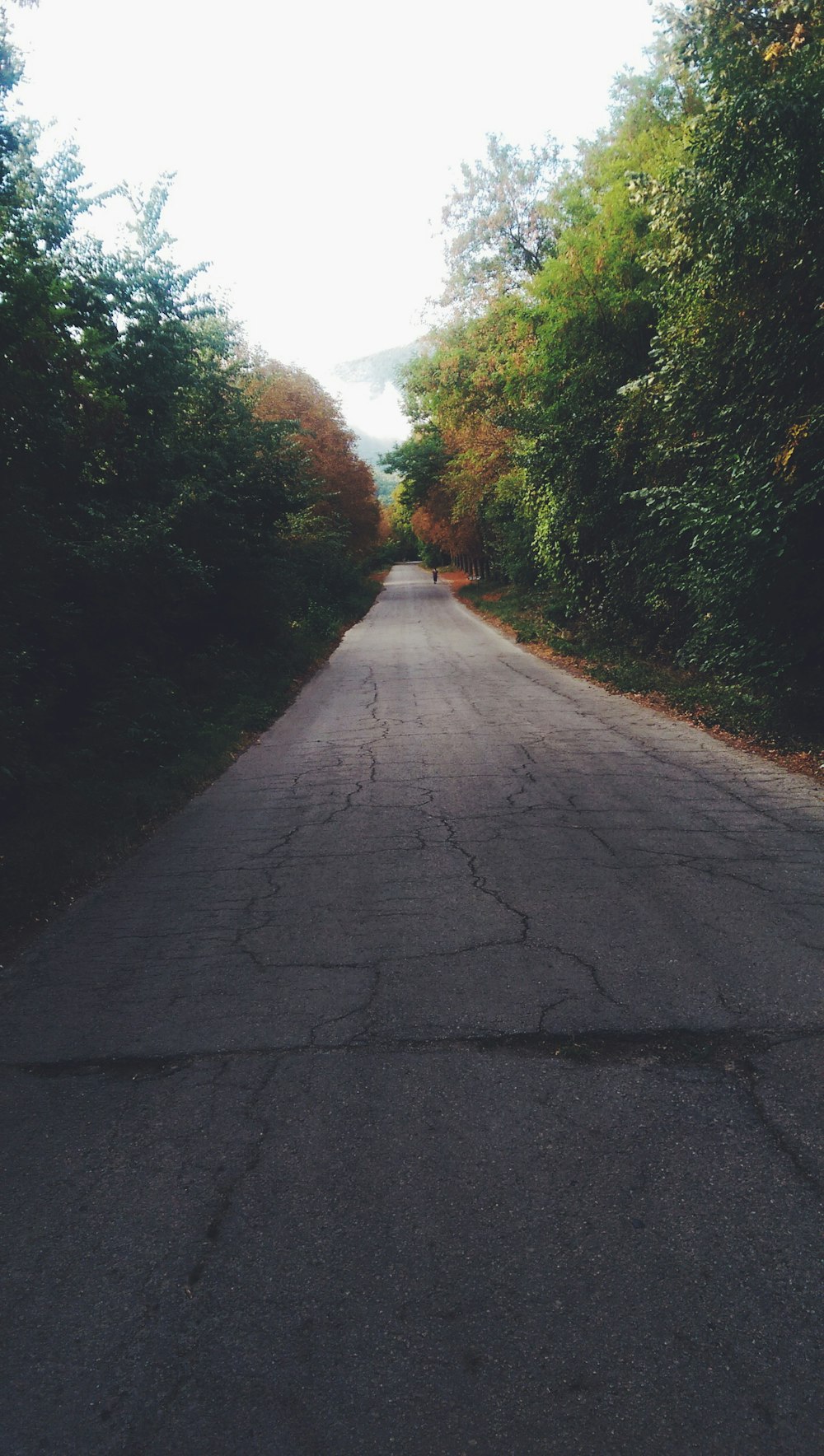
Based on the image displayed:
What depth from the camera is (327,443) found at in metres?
29.5

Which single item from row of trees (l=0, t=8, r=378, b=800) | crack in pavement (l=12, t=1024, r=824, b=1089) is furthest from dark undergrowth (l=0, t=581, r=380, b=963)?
crack in pavement (l=12, t=1024, r=824, b=1089)

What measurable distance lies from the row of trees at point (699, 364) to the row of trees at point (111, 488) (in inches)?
237

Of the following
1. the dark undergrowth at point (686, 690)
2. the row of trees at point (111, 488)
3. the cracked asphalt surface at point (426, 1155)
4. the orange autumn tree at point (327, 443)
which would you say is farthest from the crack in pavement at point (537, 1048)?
the orange autumn tree at point (327, 443)

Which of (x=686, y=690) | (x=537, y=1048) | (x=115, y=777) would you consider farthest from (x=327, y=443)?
(x=537, y=1048)

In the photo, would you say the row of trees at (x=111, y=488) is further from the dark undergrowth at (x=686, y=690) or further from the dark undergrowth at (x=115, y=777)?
the dark undergrowth at (x=686, y=690)

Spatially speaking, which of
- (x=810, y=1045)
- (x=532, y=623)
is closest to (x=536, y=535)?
(x=532, y=623)

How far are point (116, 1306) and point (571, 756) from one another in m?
6.77

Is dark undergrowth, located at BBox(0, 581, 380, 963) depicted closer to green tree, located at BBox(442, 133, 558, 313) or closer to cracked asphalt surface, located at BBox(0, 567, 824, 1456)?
cracked asphalt surface, located at BBox(0, 567, 824, 1456)

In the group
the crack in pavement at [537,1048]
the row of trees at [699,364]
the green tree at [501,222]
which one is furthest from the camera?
the green tree at [501,222]

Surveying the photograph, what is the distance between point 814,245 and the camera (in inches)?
282

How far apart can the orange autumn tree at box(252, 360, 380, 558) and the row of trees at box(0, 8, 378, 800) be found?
986 centimetres

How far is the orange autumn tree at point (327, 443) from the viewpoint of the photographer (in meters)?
25.1

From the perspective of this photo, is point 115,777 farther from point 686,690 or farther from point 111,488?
point 686,690

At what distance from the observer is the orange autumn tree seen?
25125 mm
